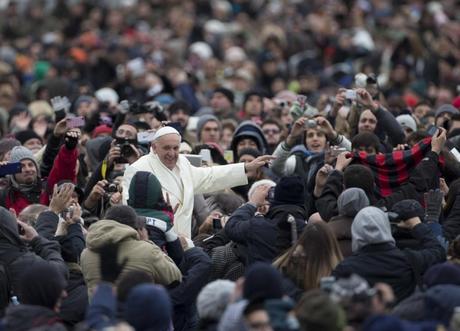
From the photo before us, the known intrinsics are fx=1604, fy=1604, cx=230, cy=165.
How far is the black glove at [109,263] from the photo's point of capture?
11.4 meters

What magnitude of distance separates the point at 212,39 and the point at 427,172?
15.5 m

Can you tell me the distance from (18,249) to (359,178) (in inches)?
113

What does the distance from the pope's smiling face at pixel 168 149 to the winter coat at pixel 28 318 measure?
3.33 m

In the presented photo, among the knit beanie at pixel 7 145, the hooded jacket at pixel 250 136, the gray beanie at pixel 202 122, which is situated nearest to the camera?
the knit beanie at pixel 7 145

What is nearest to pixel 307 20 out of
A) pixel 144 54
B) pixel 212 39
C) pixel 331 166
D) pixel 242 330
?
pixel 212 39

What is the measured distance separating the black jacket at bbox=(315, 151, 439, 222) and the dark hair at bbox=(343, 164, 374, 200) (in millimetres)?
299

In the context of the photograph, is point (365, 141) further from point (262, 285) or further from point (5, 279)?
point (262, 285)

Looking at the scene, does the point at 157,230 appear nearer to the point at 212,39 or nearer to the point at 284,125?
the point at 284,125

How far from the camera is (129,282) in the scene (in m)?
10.9

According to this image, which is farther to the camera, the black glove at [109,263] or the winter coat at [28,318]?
the black glove at [109,263]

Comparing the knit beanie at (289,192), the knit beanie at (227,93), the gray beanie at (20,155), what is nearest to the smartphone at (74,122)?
the gray beanie at (20,155)

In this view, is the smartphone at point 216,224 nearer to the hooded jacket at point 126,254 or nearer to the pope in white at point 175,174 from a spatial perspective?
the pope in white at point 175,174

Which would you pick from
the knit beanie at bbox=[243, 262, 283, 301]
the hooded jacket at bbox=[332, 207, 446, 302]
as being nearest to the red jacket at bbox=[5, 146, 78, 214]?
the hooded jacket at bbox=[332, 207, 446, 302]

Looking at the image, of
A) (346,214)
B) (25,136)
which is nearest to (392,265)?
(346,214)
